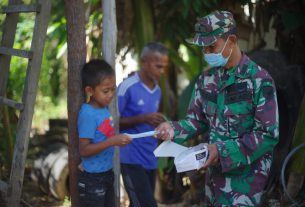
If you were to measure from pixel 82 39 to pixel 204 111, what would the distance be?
985 mm

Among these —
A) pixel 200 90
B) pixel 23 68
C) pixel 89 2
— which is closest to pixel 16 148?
pixel 200 90

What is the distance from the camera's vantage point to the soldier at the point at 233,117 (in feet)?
9.52

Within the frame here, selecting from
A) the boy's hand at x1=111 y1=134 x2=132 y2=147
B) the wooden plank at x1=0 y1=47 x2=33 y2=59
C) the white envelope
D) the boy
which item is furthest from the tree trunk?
the white envelope

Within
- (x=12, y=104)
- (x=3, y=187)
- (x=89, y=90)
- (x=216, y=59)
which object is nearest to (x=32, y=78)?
(x=12, y=104)

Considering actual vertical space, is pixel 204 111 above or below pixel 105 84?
below

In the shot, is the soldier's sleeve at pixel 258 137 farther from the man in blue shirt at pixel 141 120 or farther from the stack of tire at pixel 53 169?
the stack of tire at pixel 53 169

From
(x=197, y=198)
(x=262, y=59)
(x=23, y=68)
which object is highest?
(x=23, y=68)

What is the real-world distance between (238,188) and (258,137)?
0.33m

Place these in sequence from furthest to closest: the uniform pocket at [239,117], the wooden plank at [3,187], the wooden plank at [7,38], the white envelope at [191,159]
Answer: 1. the wooden plank at [7,38]
2. the wooden plank at [3,187]
3. the uniform pocket at [239,117]
4. the white envelope at [191,159]

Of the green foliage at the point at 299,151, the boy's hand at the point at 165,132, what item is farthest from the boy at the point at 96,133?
the green foliage at the point at 299,151

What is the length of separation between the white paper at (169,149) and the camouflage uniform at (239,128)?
0.06 meters

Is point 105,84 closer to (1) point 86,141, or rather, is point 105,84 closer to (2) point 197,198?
(1) point 86,141

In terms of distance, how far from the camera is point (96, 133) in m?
3.38

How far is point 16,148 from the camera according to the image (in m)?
3.74
